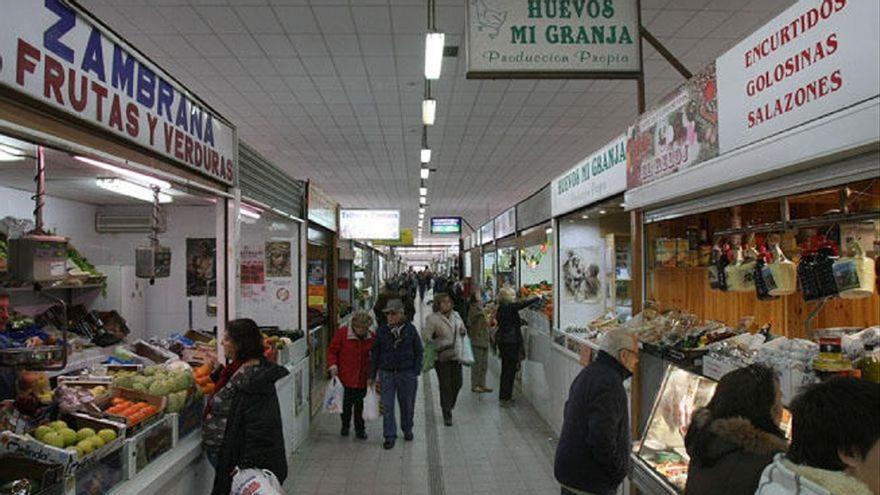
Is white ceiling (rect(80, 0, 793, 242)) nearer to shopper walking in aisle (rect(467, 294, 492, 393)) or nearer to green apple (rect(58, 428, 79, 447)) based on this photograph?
shopper walking in aisle (rect(467, 294, 492, 393))

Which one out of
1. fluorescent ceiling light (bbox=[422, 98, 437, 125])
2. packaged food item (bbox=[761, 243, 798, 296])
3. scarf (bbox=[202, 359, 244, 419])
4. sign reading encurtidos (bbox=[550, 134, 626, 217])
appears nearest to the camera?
packaged food item (bbox=[761, 243, 798, 296])

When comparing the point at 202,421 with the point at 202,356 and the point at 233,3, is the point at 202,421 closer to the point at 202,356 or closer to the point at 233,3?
the point at 202,356

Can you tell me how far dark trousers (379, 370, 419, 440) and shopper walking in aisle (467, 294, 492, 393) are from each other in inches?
85.8

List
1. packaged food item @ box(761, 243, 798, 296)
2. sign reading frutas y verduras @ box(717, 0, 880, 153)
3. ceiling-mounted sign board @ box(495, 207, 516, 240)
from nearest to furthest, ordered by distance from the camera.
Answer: sign reading frutas y verduras @ box(717, 0, 880, 153) → packaged food item @ box(761, 243, 798, 296) → ceiling-mounted sign board @ box(495, 207, 516, 240)

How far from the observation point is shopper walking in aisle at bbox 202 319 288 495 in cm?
355

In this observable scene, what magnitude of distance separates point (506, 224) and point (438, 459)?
19.0ft

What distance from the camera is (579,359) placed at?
5711 mm

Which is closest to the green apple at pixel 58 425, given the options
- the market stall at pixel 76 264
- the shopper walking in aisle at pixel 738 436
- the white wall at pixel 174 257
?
the market stall at pixel 76 264

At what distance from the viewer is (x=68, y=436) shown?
9.38 feet

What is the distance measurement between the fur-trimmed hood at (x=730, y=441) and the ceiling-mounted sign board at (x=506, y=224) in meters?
7.81

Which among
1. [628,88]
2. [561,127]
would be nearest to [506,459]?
[628,88]

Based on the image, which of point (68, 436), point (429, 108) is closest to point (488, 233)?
point (429, 108)

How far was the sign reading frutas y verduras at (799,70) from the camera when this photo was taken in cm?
208

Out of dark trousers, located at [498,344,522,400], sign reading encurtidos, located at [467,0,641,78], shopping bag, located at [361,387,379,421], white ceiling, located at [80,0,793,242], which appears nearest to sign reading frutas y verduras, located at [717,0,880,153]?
sign reading encurtidos, located at [467,0,641,78]
